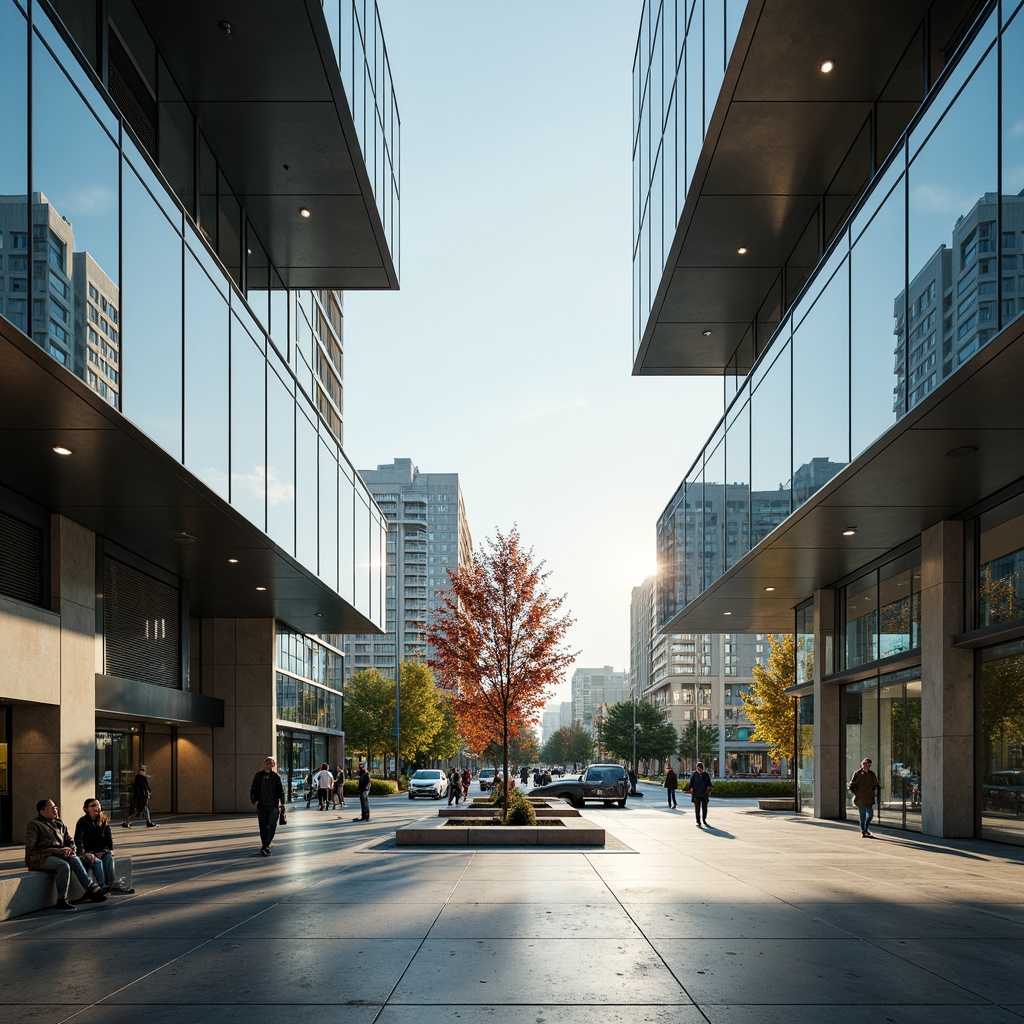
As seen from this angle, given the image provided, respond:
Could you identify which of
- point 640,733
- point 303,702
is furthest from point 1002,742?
point 640,733

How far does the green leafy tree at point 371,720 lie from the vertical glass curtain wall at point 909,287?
184 ft

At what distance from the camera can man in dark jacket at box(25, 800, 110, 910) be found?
500 inches

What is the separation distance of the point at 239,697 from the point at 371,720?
42669 millimetres

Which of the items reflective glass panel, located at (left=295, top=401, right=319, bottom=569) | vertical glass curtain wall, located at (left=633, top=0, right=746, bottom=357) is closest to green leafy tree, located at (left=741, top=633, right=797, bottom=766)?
vertical glass curtain wall, located at (left=633, top=0, right=746, bottom=357)

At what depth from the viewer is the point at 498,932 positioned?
1068cm

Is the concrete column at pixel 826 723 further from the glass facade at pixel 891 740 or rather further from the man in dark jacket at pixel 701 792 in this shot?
the man in dark jacket at pixel 701 792

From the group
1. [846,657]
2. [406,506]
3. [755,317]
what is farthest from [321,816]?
[406,506]

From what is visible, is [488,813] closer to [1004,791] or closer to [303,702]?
[1004,791]

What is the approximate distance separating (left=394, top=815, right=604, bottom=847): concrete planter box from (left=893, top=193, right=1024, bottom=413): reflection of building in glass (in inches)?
403

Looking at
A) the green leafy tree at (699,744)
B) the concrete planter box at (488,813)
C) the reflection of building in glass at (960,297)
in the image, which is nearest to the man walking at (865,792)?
the concrete planter box at (488,813)

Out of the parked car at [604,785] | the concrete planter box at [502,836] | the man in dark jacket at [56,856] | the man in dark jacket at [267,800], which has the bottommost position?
the parked car at [604,785]

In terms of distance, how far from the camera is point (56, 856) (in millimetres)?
12836

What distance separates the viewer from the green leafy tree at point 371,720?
250 ft

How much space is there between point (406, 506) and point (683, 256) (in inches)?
6813
